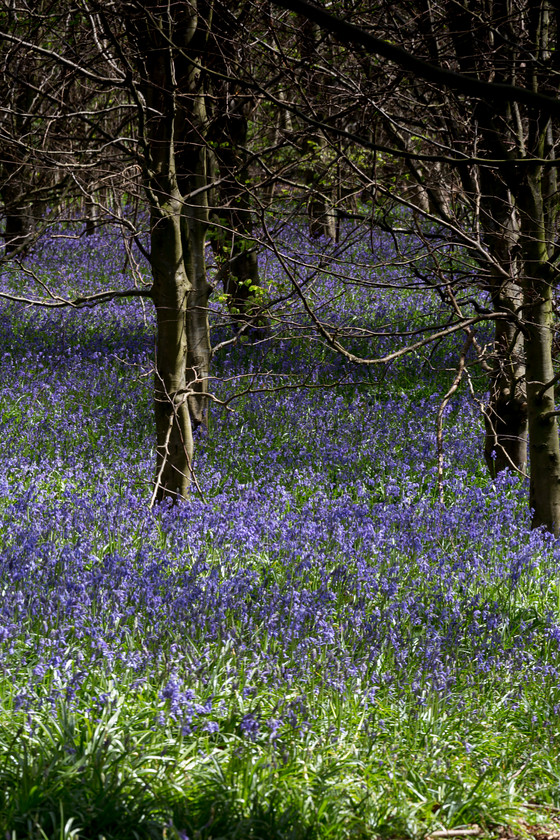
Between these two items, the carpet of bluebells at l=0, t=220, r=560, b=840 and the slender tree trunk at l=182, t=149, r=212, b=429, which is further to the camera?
the slender tree trunk at l=182, t=149, r=212, b=429

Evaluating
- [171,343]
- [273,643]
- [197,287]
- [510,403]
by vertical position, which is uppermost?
[197,287]

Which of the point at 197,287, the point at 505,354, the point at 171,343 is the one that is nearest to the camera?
the point at 505,354

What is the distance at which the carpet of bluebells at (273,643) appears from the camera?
295 centimetres

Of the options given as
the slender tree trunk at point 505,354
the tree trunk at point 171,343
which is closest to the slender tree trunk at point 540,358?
the slender tree trunk at point 505,354

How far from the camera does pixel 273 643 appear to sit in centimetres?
404

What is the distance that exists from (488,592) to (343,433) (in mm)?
3761

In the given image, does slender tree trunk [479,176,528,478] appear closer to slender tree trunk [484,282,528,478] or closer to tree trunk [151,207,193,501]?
slender tree trunk [484,282,528,478]

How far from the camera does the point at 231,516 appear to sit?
599 cm

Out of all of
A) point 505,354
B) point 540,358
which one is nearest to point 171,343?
point 505,354

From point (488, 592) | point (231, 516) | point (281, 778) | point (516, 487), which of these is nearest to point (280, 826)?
point (281, 778)

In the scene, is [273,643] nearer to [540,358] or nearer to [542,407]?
[542,407]

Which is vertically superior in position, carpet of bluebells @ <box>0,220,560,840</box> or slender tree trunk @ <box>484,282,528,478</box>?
slender tree trunk @ <box>484,282,528,478</box>

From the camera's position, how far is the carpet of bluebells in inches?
116

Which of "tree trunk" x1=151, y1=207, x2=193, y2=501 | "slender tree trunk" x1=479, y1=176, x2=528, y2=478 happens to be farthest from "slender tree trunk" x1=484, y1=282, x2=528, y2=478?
"tree trunk" x1=151, y1=207, x2=193, y2=501
